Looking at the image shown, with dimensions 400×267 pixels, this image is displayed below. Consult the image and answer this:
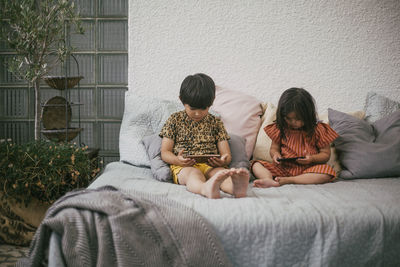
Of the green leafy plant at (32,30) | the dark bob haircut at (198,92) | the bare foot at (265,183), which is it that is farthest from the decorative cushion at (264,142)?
the green leafy plant at (32,30)

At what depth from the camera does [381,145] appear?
1.87m

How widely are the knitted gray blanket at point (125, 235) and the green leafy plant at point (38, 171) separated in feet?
2.15

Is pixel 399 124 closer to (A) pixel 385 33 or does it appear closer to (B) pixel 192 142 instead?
(A) pixel 385 33

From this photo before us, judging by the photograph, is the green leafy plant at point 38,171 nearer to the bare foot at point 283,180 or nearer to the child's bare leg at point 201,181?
the child's bare leg at point 201,181

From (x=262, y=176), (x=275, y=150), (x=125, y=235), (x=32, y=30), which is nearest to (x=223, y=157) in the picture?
(x=262, y=176)

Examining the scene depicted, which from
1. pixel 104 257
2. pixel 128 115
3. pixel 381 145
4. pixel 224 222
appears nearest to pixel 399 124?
pixel 381 145

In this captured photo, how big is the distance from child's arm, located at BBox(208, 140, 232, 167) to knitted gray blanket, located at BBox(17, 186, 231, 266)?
0.53 m

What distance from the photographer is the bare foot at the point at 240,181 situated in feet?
4.42

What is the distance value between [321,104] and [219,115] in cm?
79

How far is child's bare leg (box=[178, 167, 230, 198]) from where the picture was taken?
135 centimetres

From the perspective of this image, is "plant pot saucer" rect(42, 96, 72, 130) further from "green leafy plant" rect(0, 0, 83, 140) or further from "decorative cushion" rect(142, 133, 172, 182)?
"decorative cushion" rect(142, 133, 172, 182)

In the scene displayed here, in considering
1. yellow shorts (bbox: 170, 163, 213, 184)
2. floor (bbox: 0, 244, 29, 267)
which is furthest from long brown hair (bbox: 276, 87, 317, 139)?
floor (bbox: 0, 244, 29, 267)

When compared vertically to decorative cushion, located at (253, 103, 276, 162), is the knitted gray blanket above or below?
below

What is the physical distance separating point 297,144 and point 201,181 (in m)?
0.66
